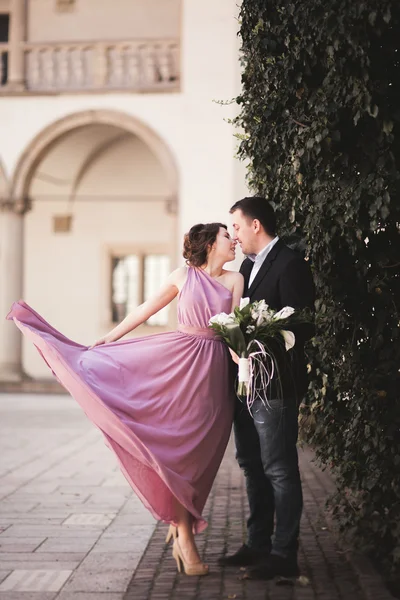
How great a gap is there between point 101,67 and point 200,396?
47.6 feet

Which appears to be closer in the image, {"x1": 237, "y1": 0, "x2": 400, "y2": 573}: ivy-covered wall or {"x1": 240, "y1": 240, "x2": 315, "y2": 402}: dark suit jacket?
{"x1": 237, "y1": 0, "x2": 400, "y2": 573}: ivy-covered wall

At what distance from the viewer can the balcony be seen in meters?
18.5

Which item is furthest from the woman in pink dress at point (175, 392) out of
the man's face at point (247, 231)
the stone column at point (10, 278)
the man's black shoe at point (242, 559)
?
the stone column at point (10, 278)

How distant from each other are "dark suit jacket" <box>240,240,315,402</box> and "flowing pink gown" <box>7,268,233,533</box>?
0.29m

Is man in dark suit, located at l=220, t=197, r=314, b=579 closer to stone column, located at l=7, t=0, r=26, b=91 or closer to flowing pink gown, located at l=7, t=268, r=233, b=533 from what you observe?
flowing pink gown, located at l=7, t=268, r=233, b=533

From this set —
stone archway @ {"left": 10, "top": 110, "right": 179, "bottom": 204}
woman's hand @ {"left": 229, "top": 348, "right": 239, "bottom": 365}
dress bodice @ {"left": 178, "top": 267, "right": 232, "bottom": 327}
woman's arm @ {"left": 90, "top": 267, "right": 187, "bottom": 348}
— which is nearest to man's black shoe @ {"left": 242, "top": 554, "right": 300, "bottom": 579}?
woman's hand @ {"left": 229, "top": 348, "right": 239, "bottom": 365}

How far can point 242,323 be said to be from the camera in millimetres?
4734

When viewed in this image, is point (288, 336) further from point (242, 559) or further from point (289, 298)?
point (242, 559)

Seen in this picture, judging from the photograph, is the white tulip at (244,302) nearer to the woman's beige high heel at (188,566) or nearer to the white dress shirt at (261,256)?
the white dress shirt at (261,256)

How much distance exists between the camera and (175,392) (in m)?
5.01

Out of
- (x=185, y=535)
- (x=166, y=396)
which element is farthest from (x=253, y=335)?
(x=185, y=535)

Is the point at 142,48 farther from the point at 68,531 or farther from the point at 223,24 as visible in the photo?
the point at 68,531

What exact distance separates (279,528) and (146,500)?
66 centimetres

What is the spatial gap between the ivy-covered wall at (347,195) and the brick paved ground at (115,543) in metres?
0.36
